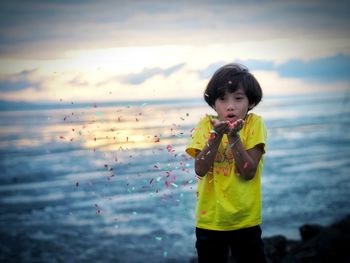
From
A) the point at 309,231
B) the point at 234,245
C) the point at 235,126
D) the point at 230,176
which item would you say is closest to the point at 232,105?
the point at 235,126

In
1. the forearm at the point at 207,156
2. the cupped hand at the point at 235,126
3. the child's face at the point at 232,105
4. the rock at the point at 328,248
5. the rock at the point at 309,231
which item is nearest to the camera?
the cupped hand at the point at 235,126

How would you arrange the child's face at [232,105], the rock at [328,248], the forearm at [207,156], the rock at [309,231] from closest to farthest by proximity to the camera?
the forearm at [207,156] → the child's face at [232,105] → the rock at [328,248] → the rock at [309,231]

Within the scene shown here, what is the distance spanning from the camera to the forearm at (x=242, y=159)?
300 cm

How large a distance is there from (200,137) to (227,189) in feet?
1.13

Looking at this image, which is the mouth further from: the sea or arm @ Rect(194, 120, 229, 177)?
the sea

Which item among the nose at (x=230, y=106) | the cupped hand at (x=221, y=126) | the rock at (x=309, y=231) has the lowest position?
the rock at (x=309, y=231)

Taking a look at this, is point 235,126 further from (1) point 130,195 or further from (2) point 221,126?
(1) point 130,195

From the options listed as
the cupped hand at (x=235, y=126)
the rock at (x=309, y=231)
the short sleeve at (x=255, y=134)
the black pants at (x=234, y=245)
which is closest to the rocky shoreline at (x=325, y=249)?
the rock at (x=309, y=231)

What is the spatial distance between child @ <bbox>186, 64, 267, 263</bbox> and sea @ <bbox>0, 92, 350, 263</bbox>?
77cm

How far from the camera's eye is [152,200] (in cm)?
787

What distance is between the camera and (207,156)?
307 centimetres

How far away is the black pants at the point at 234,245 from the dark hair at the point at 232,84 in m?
0.75

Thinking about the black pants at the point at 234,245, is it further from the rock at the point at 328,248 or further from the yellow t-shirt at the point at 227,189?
the rock at the point at 328,248

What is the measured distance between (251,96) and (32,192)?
626 centimetres
